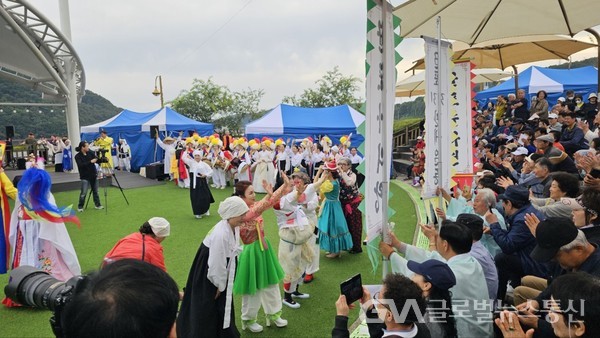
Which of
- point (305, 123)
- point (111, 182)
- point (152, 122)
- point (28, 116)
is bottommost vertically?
point (111, 182)

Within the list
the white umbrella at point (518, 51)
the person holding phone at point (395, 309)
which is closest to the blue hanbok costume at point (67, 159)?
the white umbrella at point (518, 51)

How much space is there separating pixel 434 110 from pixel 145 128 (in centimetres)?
1605

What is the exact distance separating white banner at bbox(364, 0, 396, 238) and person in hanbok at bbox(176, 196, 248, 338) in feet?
4.48

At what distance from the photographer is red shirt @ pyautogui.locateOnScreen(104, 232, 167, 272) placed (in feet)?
9.91

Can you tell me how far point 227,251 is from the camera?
10.6 feet

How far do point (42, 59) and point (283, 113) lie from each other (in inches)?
362

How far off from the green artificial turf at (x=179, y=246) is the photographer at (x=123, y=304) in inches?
30.7

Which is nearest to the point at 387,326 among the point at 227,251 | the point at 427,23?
the point at 227,251

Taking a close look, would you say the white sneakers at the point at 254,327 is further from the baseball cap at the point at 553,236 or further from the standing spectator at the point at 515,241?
the baseball cap at the point at 553,236

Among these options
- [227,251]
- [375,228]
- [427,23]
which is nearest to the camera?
[375,228]

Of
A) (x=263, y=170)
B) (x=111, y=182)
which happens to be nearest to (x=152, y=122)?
(x=111, y=182)

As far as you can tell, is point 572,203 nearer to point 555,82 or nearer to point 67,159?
point 555,82

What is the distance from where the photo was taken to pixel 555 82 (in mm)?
14133

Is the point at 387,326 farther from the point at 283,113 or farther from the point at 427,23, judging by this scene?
the point at 283,113
